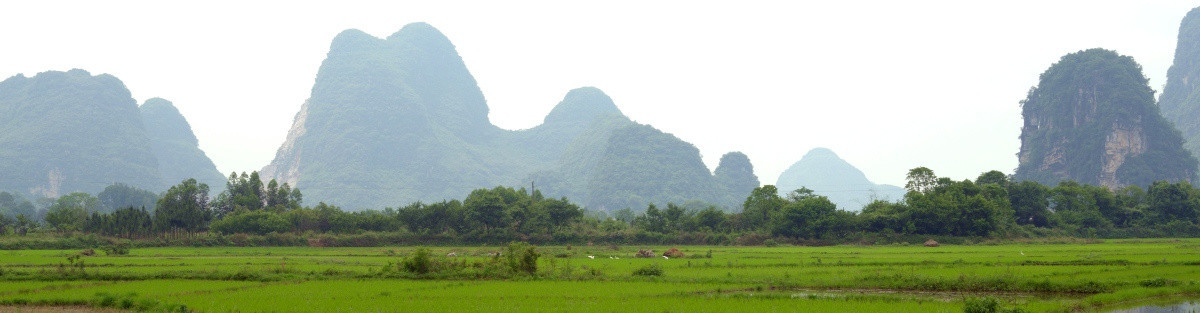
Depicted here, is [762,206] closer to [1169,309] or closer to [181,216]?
[181,216]

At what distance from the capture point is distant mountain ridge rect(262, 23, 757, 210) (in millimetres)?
128750

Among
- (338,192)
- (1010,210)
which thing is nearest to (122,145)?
(338,192)

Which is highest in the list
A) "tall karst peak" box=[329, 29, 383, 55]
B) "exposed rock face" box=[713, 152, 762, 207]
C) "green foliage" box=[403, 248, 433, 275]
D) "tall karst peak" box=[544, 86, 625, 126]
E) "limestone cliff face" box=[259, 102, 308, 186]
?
"tall karst peak" box=[329, 29, 383, 55]

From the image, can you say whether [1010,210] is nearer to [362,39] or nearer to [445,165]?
[445,165]

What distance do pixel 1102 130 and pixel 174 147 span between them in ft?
503

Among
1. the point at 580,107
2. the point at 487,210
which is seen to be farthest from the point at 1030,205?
the point at 580,107

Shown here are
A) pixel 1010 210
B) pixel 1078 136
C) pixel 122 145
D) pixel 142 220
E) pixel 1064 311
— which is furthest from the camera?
pixel 122 145

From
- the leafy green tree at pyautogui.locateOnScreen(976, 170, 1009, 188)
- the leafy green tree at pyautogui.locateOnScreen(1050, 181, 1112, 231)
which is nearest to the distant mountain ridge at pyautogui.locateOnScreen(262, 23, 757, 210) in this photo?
the leafy green tree at pyautogui.locateOnScreen(976, 170, 1009, 188)

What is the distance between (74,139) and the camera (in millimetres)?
125750

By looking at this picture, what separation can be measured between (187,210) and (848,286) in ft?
114

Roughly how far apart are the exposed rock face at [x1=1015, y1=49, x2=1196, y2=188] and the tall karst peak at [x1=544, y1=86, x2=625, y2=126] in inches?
4087

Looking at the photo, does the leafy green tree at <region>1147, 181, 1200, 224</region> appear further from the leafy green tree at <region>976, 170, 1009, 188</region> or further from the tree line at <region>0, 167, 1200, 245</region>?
the leafy green tree at <region>976, 170, 1009, 188</region>

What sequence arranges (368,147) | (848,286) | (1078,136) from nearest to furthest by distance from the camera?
(848,286), (1078,136), (368,147)

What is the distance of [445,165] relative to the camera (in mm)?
150875
